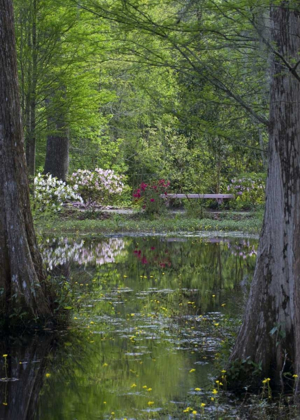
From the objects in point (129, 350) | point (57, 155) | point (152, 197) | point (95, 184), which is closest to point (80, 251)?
point (152, 197)

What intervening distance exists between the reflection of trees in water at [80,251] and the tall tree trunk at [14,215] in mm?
4737

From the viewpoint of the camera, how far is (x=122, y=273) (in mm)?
13867

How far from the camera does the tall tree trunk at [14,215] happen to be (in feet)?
28.1

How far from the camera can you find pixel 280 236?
20.8ft

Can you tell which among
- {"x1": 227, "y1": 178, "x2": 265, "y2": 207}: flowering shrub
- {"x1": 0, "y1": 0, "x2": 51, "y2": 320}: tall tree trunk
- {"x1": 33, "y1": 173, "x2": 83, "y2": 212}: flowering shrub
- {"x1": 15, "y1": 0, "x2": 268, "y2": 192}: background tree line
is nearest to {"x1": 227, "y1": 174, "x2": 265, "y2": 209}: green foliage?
{"x1": 227, "y1": 178, "x2": 265, "y2": 207}: flowering shrub

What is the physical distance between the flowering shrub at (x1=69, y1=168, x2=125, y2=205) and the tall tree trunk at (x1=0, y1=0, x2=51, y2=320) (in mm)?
17641

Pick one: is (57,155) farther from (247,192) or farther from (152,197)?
(247,192)

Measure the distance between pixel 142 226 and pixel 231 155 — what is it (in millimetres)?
9063

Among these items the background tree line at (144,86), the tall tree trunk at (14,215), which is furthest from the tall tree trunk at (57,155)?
the tall tree trunk at (14,215)

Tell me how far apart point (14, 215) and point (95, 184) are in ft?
60.0

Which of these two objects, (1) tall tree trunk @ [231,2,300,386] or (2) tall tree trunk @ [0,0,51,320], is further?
(2) tall tree trunk @ [0,0,51,320]

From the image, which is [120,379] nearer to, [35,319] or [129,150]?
[35,319]

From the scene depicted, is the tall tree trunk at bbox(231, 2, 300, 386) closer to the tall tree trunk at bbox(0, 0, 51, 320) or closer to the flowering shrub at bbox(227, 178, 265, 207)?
the tall tree trunk at bbox(0, 0, 51, 320)

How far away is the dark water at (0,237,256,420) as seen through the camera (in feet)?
19.9
